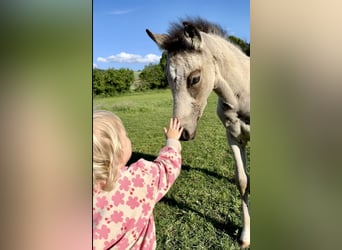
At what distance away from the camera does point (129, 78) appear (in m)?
1.63

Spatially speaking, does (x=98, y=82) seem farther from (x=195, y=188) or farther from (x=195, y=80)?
(x=195, y=188)

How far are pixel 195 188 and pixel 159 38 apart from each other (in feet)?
1.78

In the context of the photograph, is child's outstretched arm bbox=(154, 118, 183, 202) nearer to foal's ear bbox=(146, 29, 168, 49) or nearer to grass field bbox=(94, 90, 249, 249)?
grass field bbox=(94, 90, 249, 249)

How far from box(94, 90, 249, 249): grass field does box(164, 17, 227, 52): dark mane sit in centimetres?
16

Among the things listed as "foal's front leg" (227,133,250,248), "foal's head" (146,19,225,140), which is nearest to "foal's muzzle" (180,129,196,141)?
"foal's head" (146,19,225,140)

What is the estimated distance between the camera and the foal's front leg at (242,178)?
1625mm
